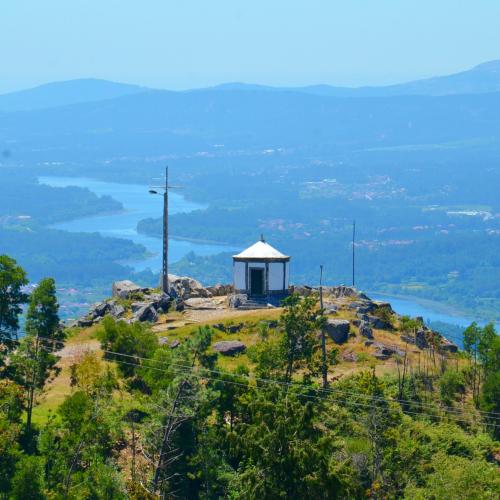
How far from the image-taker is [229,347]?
2108 inches

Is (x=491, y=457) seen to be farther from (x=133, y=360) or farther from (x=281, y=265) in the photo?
(x=281, y=265)

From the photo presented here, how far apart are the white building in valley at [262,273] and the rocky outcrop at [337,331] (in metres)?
10.2

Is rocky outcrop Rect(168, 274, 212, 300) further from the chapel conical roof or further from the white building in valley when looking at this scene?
the chapel conical roof

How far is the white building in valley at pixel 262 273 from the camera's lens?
2566 inches

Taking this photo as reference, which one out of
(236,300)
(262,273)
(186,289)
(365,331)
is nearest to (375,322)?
(365,331)

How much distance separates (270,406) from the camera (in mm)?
37000

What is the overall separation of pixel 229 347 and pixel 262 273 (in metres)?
12.4

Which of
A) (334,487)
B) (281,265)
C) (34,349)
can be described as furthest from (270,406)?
(281,265)

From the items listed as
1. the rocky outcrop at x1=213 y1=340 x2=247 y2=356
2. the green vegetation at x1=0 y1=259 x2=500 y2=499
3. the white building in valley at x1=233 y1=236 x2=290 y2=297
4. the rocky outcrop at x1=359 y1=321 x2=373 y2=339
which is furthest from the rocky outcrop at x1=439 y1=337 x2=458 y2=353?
the white building in valley at x1=233 y1=236 x2=290 y2=297

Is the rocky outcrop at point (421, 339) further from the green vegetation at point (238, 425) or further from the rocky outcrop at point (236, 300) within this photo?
the rocky outcrop at point (236, 300)

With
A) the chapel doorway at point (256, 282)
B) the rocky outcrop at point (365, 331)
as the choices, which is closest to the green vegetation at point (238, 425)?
the rocky outcrop at point (365, 331)

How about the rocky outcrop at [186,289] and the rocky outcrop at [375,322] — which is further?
the rocky outcrop at [186,289]

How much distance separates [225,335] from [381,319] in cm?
732

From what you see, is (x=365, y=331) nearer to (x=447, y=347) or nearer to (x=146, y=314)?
(x=447, y=347)
